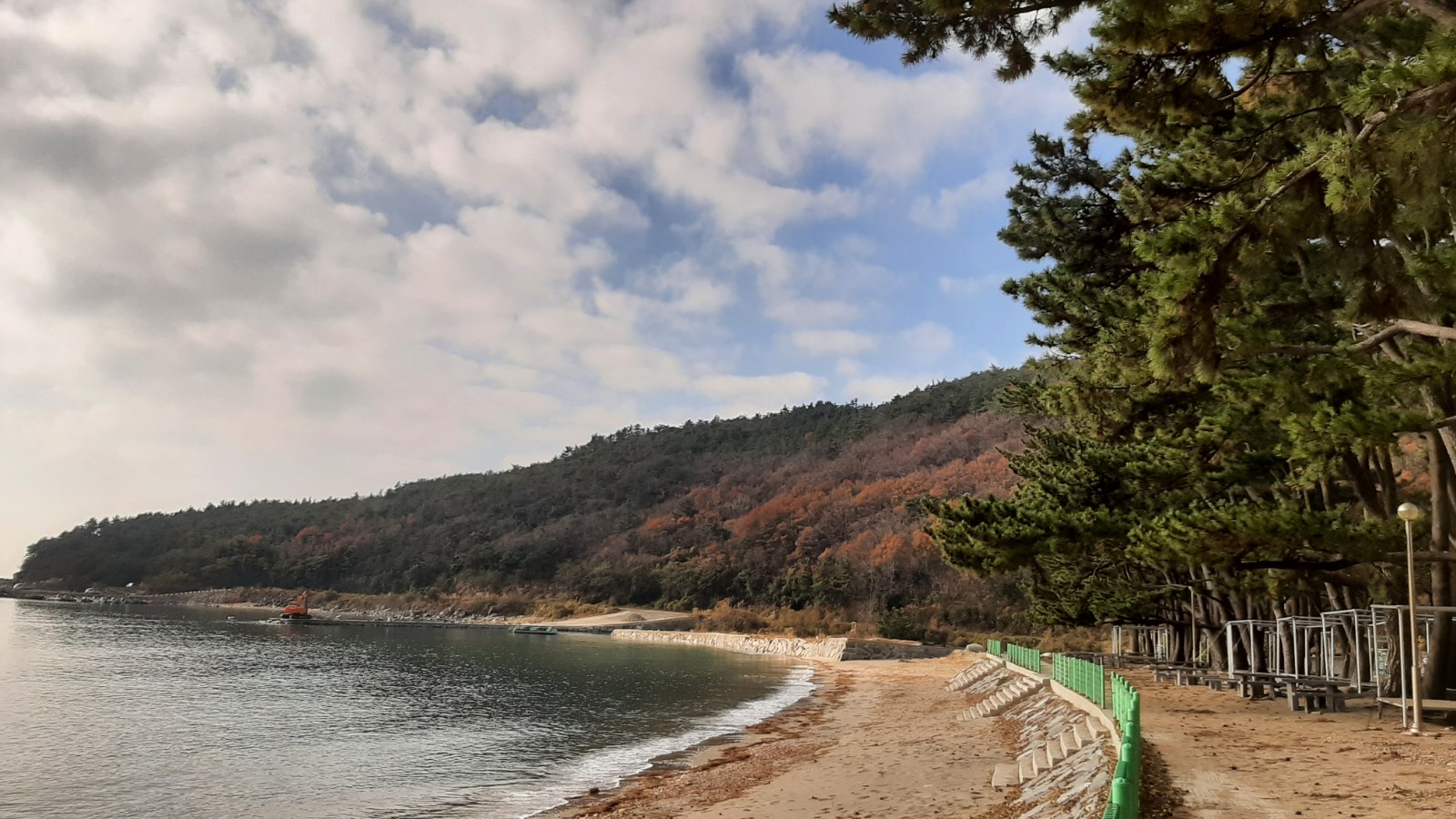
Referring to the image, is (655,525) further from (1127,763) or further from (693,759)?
(1127,763)

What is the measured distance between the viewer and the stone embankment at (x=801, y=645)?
1925 inches

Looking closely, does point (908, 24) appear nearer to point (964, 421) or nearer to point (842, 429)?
point (964, 421)

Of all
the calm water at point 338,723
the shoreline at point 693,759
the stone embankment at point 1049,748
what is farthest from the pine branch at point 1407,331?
the calm water at point 338,723

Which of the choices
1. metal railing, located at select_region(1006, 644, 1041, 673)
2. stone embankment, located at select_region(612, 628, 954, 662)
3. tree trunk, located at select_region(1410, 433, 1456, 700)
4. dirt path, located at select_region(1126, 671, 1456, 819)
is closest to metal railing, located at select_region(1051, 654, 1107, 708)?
dirt path, located at select_region(1126, 671, 1456, 819)

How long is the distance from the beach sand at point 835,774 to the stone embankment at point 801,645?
24.0 metres

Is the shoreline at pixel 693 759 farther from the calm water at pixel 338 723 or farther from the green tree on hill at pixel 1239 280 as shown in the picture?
the green tree on hill at pixel 1239 280

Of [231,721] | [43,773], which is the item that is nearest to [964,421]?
[231,721]

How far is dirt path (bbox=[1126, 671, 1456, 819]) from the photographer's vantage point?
7441 millimetres

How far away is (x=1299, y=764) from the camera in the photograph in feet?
31.0

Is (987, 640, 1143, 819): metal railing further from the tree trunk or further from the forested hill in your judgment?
the forested hill

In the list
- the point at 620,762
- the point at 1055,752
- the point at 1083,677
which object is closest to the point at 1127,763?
the point at 1055,752

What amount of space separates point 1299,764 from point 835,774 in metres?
7.35

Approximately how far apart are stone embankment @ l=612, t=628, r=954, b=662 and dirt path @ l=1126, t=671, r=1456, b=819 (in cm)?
3478

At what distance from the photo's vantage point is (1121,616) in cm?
2475
